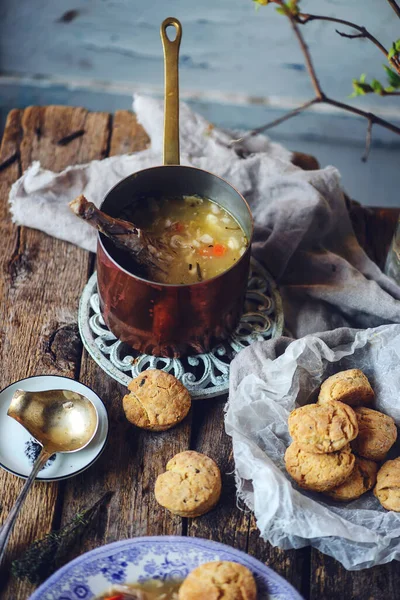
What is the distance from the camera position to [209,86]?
285 cm

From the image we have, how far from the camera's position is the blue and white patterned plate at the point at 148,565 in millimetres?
1347

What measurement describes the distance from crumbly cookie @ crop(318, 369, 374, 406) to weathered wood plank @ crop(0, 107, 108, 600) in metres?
0.56

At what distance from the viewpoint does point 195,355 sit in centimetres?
167

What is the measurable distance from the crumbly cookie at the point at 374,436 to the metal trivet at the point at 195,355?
309 millimetres

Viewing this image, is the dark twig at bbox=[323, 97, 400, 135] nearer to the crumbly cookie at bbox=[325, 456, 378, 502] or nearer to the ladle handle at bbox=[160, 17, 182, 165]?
the ladle handle at bbox=[160, 17, 182, 165]

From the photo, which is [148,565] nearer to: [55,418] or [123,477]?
[123,477]

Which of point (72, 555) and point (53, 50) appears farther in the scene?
point (53, 50)

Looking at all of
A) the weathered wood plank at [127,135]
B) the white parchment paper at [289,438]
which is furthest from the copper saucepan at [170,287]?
the weathered wood plank at [127,135]

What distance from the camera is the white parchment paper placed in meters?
1.39

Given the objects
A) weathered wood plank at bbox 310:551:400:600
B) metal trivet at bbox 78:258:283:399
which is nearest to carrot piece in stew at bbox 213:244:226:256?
metal trivet at bbox 78:258:283:399

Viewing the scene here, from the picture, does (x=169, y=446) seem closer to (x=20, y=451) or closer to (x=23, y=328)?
(x=20, y=451)

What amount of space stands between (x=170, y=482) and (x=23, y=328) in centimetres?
55

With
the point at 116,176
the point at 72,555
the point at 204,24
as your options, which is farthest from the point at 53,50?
the point at 72,555

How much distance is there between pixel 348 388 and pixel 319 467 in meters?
0.19
